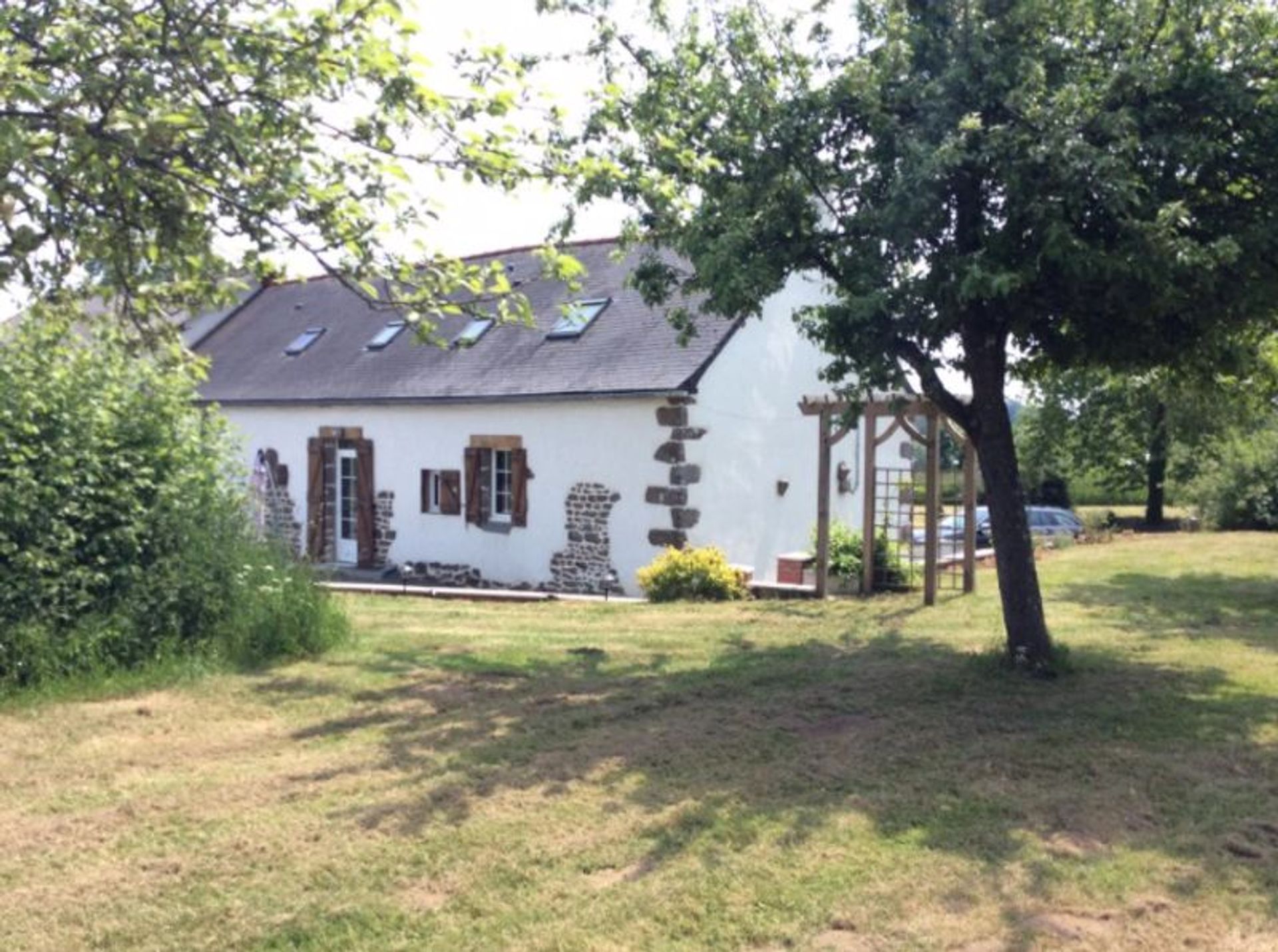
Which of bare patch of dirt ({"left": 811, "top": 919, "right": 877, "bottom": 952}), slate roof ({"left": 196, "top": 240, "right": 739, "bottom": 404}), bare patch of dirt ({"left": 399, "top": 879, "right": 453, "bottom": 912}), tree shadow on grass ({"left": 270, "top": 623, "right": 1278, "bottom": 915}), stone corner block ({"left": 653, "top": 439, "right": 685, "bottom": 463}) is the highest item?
slate roof ({"left": 196, "top": 240, "right": 739, "bottom": 404})

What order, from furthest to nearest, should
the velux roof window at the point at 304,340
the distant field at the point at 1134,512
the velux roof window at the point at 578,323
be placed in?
1. the distant field at the point at 1134,512
2. the velux roof window at the point at 304,340
3. the velux roof window at the point at 578,323

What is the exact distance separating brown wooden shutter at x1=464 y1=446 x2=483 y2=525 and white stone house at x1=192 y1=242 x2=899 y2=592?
0.03 metres

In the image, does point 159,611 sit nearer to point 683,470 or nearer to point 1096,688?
point 1096,688

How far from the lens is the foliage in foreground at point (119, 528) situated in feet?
24.5

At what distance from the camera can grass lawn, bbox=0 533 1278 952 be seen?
416 cm

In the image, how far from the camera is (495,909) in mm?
4246

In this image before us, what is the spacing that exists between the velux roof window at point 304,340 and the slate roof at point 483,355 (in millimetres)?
140

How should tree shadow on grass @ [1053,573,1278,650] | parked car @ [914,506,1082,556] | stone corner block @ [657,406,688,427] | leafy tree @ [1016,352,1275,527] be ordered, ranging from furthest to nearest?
1. leafy tree @ [1016,352,1275,527]
2. parked car @ [914,506,1082,556]
3. stone corner block @ [657,406,688,427]
4. tree shadow on grass @ [1053,573,1278,650]

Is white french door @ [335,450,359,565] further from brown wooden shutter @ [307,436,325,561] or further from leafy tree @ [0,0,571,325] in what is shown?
leafy tree @ [0,0,571,325]

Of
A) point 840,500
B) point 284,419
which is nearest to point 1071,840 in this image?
point 840,500

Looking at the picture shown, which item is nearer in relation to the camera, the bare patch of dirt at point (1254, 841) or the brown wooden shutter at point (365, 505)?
the bare patch of dirt at point (1254, 841)

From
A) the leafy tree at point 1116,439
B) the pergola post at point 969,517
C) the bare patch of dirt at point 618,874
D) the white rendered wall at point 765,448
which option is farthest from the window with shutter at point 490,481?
the leafy tree at point 1116,439

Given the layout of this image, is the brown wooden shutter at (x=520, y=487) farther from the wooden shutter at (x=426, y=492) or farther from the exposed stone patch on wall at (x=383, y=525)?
the exposed stone patch on wall at (x=383, y=525)

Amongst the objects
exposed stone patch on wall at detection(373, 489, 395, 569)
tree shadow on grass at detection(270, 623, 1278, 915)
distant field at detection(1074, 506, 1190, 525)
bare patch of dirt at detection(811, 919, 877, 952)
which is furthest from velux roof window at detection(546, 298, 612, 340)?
distant field at detection(1074, 506, 1190, 525)
